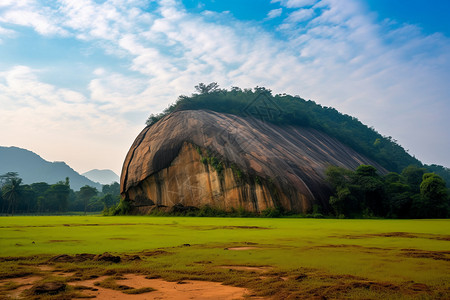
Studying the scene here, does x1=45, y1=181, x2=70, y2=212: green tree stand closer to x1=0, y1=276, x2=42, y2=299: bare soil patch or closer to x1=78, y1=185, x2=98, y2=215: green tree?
x1=78, y1=185, x2=98, y2=215: green tree

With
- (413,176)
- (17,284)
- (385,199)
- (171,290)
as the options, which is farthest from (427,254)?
(413,176)

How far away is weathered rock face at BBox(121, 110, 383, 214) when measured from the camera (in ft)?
110

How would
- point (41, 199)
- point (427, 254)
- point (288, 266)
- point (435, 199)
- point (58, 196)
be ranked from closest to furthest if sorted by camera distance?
point (288, 266)
point (427, 254)
point (435, 199)
point (41, 199)
point (58, 196)

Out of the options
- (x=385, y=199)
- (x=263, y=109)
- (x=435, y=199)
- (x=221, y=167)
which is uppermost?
(x=263, y=109)

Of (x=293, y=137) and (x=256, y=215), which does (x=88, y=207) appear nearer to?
(x=293, y=137)

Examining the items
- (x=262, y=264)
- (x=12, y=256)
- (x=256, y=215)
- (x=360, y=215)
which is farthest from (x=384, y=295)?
(x=360, y=215)

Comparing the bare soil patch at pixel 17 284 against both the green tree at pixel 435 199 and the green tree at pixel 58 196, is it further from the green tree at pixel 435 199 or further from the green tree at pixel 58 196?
the green tree at pixel 58 196

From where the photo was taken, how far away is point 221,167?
36719 millimetres

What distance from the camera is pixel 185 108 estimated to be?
5053 cm

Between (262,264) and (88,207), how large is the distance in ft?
277

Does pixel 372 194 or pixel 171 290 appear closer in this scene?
pixel 171 290

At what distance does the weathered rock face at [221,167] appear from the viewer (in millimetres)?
33500

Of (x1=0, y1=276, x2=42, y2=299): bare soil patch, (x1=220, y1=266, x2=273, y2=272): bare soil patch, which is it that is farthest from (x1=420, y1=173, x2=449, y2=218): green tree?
(x1=0, y1=276, x2=42, y2=299): bare soil patch

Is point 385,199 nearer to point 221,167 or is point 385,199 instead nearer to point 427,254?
point 221,167
